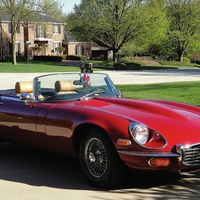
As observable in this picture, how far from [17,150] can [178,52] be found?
178 feet

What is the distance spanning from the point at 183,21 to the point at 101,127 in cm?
5375

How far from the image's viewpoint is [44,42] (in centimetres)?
6550

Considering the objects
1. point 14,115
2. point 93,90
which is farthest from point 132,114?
point 14,115

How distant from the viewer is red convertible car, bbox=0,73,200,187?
447cm

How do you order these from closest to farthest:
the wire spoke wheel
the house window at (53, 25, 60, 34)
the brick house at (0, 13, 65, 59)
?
the wire spoke wheel → the brick house at (0, 13, 65, 59) → the house window at (53, 25, 60, 34)

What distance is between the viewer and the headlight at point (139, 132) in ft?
14.8

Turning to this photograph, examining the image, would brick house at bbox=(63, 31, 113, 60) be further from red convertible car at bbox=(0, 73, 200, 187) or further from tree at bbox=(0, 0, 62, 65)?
red convertible car at bbox=(0, 73, 200, 187)

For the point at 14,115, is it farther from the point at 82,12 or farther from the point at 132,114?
the point at 82,12

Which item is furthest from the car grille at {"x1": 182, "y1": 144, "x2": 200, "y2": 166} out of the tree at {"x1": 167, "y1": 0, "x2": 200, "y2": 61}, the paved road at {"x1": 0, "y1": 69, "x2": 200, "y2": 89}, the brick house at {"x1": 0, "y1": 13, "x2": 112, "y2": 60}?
the brick house at {"x1": 0, "y1": 13, "x2": 112, "y2": 60}

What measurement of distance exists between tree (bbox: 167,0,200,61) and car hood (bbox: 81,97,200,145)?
50.7m

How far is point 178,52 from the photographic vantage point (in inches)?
2341

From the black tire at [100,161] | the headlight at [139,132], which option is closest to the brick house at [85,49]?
the black tire at [100,161]

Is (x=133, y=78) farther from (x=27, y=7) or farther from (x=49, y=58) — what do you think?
(x=49, y=58)

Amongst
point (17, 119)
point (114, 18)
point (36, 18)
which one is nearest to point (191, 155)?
point (17, 119)
